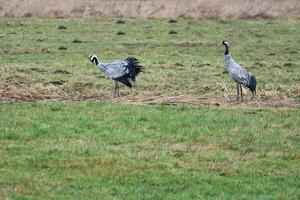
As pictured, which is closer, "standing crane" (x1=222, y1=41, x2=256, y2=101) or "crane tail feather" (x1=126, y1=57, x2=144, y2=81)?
"standing crane" (x1=222, y1=41, x2=256, y2=101)

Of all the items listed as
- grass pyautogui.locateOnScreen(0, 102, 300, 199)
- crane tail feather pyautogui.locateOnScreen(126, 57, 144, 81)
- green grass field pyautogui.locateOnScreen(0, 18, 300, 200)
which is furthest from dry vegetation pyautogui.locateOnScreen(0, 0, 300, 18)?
grass pyautogui.locateOnScreen(0, 102, 300, 199)

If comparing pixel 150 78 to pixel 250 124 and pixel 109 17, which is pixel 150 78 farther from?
pixel 109 17

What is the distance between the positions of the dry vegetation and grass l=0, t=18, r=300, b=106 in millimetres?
1501

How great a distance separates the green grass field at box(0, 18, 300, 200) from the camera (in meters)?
10.9

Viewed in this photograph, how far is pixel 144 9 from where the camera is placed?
128 feet

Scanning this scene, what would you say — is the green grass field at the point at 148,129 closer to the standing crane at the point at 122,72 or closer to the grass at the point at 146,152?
the grass at the point at 146,152

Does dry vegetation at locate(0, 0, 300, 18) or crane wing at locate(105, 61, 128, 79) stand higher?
crane wing at locate(105, 61, 128, 79)

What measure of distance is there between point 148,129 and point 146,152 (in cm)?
173

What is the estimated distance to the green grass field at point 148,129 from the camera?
35.8ft

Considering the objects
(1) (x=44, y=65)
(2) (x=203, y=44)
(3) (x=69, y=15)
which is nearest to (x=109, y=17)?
(3) (x=69, y=15)

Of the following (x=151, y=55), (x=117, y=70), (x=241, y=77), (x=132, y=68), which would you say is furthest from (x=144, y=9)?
A: (x=241, y=77)

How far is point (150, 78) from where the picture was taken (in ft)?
69.2

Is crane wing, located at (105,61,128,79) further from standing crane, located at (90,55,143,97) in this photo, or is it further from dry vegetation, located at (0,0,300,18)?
dry vegetation, located at (0,0,300,18)

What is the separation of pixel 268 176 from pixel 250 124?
3.43 metres
